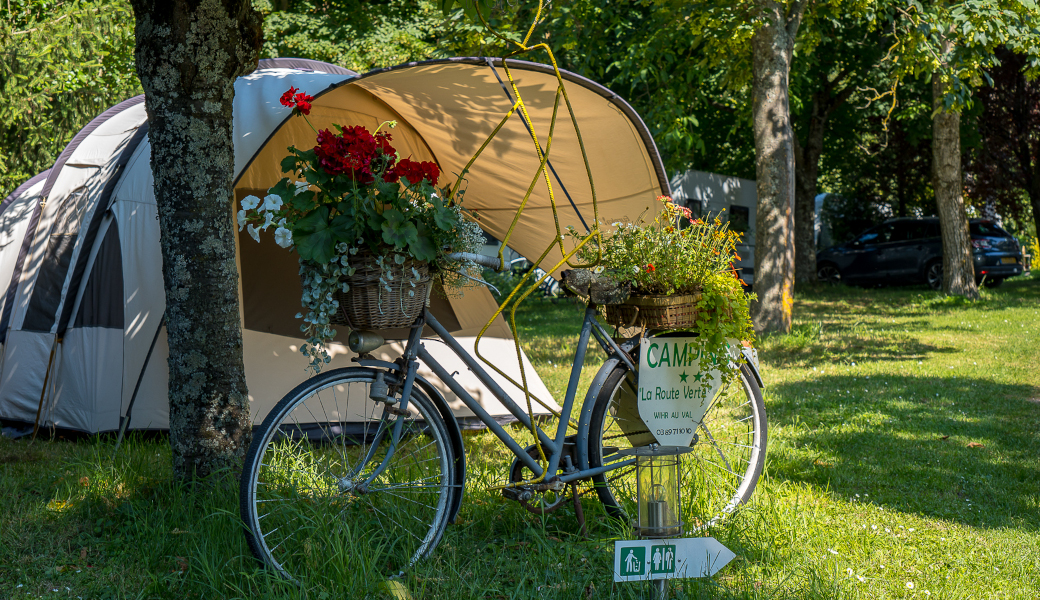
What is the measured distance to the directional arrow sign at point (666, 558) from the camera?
6.85 feet

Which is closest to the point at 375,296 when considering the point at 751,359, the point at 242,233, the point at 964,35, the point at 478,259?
the point at 478,259

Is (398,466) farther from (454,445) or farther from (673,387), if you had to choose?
(673,387)

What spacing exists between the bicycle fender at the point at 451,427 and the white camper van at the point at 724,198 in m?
13.3

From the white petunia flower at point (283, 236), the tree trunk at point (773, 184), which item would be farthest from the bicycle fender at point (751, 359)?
the tree trunk at point (773, 184)

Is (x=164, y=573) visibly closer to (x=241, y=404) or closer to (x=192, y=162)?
(x=241, y=404)

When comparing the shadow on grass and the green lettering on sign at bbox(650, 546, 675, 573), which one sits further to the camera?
the shadow on grass

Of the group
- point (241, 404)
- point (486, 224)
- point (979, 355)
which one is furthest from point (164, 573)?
point (979, 355)

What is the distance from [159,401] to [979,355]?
693 centimetres

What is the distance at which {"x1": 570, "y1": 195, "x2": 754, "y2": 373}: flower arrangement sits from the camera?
2941mm

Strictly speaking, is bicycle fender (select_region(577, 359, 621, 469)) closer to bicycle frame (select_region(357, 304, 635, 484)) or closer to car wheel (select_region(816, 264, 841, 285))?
bicycle frame (select_region(357, 304, 635, 484))

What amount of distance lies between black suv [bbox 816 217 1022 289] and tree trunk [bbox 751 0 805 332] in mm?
7779

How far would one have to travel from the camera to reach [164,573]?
2.59 m

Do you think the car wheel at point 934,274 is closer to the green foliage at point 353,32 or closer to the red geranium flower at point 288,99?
the green foliage at point 353,32

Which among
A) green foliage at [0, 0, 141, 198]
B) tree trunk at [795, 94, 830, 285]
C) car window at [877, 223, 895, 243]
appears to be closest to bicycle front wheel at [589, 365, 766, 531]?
green foliage at [0, 0, 141, 198]
